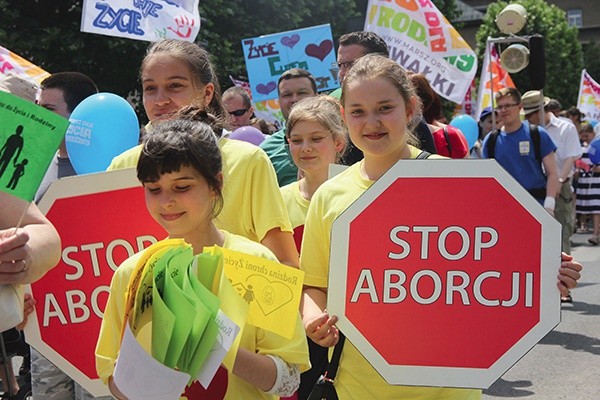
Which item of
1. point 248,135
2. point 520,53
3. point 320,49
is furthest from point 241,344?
point 520,53

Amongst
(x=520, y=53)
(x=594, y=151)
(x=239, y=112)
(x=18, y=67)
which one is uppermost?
(x=18, y=67)

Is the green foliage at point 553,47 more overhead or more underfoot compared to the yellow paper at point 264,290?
more underfoot

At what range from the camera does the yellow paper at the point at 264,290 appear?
2703 millimetres

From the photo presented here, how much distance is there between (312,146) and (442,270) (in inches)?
71.5

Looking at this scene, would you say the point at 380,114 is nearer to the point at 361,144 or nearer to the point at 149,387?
the point at 361,144

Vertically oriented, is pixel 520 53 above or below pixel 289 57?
below

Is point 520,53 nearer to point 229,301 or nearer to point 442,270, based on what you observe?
point 442,270

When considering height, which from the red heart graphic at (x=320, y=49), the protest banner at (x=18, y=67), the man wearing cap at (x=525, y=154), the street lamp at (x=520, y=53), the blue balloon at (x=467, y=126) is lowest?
the blue balloon at (x=467, y=126)

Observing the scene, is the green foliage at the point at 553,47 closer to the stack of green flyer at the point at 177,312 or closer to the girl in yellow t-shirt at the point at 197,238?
the girl in yellow t-shirt at the point at 197,238

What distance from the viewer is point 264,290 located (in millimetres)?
2703

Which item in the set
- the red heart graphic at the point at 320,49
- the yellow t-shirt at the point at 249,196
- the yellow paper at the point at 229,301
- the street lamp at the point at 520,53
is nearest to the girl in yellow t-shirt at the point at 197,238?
the yellow paper at the point at 229,301

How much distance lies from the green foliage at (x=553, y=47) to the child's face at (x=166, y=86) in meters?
48.0

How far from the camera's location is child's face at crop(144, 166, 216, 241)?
9.46ft

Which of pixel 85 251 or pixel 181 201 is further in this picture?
pixel 85 251
